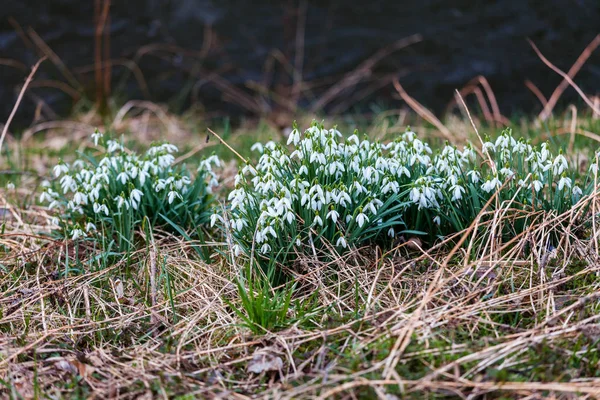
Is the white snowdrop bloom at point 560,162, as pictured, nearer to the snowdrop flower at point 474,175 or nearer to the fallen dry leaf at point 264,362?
the snowdrop flower at point 474,175

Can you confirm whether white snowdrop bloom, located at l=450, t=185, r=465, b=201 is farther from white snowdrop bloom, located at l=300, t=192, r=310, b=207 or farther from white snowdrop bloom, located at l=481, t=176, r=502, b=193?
white snowdrop bloom, located at l=300, t=192, r=310, b=207

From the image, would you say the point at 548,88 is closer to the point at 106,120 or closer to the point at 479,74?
the point at 479,74

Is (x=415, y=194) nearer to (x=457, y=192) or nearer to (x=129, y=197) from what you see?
(x=457, y=192)

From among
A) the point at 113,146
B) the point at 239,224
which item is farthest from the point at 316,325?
the point at 113,146

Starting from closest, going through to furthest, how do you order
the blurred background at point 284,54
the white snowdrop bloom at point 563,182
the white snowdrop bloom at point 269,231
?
the white snowdrop bloom at point 269,231
the white snowdrop bloom at point 563,182
the blurred background at point 284,54

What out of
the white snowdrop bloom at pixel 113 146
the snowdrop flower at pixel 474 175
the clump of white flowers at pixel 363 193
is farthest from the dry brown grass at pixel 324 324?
the white snowdrop bloom at pixel 113 146

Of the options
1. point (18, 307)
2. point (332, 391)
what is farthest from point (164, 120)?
point (332, 391)
